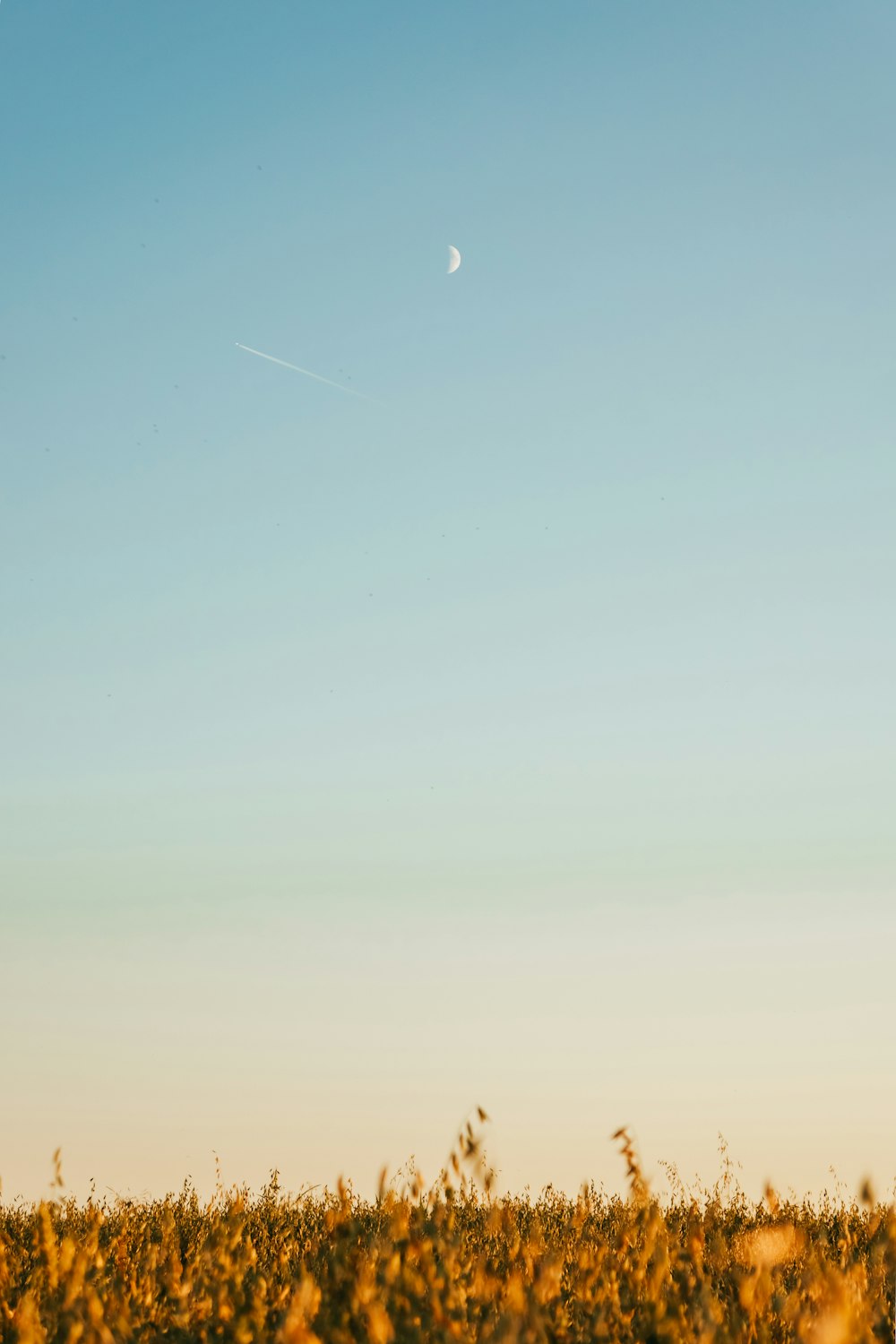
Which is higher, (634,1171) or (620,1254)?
(634,1171)

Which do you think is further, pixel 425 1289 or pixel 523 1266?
pixel 523 1266

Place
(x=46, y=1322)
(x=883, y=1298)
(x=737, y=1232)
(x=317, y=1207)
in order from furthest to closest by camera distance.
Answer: (x=317, y=1207) < (x=737, y=1232) < (x=883, y=1298) < (x=46, y=1322)

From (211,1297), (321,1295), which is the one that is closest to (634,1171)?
(321,1295)

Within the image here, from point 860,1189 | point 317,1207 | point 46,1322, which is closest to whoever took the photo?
point 860,1189

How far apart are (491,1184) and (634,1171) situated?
739mm

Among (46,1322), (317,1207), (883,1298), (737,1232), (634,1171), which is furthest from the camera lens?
(317,1207)

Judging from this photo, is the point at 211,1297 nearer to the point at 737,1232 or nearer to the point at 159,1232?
the point at 159,1232

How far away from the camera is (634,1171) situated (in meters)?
6.12

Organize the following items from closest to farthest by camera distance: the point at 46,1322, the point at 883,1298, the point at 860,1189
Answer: the point at 860,1189, the point at 46,1322, the point at 883,1298

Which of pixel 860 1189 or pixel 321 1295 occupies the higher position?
pixel 860 1189

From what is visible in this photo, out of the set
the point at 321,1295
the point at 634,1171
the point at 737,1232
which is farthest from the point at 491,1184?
the point at 737,1232

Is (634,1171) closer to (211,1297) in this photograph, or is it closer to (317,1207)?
(211,1297)

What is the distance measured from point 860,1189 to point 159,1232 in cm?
835

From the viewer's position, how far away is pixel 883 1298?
301 inches
